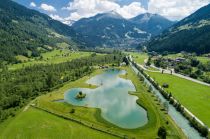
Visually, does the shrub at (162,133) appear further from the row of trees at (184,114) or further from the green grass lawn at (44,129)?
the green grass lawn at (44,129)

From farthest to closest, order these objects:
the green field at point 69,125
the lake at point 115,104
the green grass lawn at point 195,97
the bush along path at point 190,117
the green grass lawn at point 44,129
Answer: the green grass lawn at point 195,97
the lake at point 115,104
the green field at point 69,125
the green grass lawn at point 44,129
the bush along path at point 190,117

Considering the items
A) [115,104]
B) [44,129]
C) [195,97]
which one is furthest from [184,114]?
[44,129]

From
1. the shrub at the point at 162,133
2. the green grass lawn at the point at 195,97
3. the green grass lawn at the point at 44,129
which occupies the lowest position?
the green grass lawn at the point at 44,129

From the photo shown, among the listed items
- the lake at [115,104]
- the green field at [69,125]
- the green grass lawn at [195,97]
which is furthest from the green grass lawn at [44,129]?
the green grass lawn at [195,97]

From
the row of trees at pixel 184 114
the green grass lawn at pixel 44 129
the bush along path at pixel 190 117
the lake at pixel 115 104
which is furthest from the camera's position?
the lake at pixel 115 104

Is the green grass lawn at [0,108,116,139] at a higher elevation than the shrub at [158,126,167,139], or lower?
lower

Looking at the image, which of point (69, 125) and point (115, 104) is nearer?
point (69, 125)

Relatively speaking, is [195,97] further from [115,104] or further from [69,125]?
[69,125]

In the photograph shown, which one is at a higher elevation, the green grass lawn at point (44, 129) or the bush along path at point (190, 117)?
the bush along path at point (190, 117)

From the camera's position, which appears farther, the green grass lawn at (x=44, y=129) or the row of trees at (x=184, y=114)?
the green grass lawn at (x=44, y=129)

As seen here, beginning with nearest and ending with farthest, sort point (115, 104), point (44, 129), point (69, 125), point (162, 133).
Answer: point (162, 133) < point (44, 129) < point (69, 125) < point (115, 104)

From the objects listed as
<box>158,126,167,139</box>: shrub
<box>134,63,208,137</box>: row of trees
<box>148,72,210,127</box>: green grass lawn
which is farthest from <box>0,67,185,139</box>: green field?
<box>148,72,210,127</box>: green grass lawn

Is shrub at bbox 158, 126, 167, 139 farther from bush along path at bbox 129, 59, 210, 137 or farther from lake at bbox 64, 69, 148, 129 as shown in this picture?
bush along path at bbox 129, 59, 210, 137
